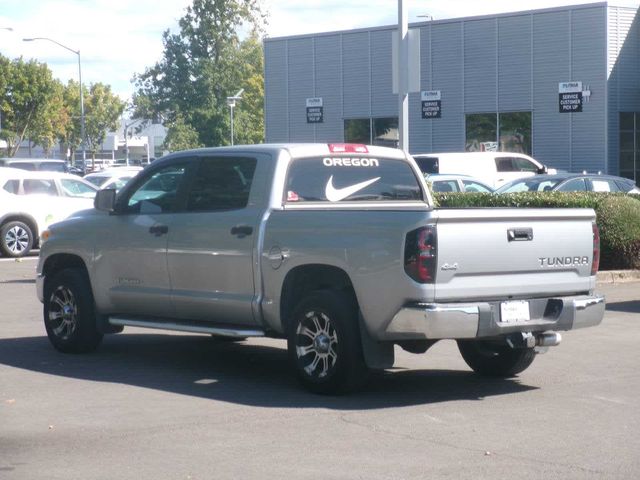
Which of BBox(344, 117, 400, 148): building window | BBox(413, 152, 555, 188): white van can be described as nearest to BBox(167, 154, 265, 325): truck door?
BBox(413, 152, 555, 188): white van

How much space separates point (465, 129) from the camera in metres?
43.6

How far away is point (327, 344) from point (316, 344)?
0.36 feet

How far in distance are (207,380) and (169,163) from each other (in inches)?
78.8

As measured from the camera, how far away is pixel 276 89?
49.9 meters

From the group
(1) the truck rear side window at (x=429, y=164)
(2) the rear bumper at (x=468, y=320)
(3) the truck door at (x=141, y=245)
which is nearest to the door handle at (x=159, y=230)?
(3) the truck door at (x=141, y=245)

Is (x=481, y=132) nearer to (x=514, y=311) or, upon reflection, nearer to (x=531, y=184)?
(x=531, y=184)

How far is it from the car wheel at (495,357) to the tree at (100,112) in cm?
9567

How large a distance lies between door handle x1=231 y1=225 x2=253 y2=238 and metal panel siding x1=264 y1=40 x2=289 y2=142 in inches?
1587

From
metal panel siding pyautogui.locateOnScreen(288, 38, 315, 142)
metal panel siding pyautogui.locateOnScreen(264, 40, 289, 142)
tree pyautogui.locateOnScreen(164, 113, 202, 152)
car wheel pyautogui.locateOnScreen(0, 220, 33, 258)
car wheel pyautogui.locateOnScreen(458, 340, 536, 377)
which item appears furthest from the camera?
tree pyautogui.locateOnScreen(164, 113, 202, 152)

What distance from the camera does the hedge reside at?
18.5m

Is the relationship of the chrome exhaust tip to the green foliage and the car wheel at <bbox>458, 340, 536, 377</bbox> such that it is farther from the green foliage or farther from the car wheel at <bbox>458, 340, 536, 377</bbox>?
the green foliage

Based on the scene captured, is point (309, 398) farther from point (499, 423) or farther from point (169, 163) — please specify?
Answer: point (169, 163)

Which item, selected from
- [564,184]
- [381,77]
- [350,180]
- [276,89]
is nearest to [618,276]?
[564,184]

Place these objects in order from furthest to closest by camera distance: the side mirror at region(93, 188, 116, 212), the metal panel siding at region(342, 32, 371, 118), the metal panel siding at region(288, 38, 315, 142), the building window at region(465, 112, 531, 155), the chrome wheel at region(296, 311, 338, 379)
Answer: the metal panel siding at region(288, 38, 315, 142) < the metal panel siding at region(342, 32, 371, 118) < the building window at region(465, 112, 531, 155) < the side mirror at region(93, 188, 116, 212) < the chrome wheel at region(296, 311, 338, 379)
